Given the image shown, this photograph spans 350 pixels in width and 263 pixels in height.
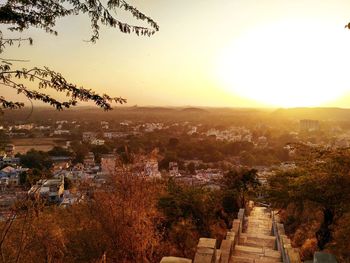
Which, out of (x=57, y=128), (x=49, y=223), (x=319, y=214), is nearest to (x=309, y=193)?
(x=319, y=214)

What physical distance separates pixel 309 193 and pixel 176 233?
355cm

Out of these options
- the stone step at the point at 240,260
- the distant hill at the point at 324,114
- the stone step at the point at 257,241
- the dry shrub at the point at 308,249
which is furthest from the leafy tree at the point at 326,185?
the distant hill at the point at 324,114

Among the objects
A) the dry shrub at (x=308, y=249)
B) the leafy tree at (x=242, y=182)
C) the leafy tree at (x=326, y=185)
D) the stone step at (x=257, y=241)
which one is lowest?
the leafy tree at (x=242, y=182)

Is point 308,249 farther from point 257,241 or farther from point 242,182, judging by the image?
point 242,182

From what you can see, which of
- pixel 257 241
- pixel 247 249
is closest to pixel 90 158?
pixel 257 241

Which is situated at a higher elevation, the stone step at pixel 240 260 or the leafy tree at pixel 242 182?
the stone step at pixel 240 260

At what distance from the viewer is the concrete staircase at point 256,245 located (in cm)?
714

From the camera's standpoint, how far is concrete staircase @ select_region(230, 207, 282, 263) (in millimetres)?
7145

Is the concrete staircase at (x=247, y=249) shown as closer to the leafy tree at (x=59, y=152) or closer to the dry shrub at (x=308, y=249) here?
the dry shrub at (x=308, y=249)

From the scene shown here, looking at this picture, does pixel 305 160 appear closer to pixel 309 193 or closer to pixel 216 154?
pixel 309 193

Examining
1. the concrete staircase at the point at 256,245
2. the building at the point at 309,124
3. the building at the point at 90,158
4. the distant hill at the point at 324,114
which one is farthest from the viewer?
the distant hill at the point at 324,114

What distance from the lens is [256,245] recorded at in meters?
8.88

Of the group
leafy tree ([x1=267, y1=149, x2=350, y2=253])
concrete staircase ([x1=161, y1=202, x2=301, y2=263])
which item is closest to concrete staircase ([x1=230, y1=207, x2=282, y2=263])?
concrete staircase ([x1=161, y1=202, x2=301, y2=263])

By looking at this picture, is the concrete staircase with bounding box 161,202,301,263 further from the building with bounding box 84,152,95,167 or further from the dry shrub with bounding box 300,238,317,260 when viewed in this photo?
the building with bounding box 84,152,95,167
